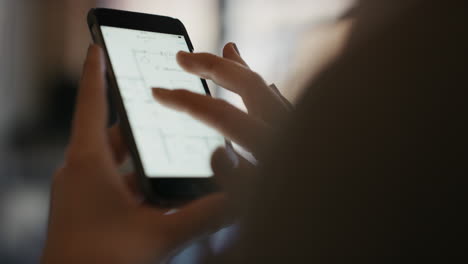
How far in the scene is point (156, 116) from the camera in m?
0.60

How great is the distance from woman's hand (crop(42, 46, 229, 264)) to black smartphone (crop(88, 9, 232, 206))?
92 millimetres

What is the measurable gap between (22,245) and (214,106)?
1.72 m

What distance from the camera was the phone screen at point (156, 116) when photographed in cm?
58

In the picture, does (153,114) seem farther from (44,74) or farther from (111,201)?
(44,74)

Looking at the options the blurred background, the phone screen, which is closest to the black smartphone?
the phone screen

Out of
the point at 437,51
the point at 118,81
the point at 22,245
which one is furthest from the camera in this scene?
the point at 22,245

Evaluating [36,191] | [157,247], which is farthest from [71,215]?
[36,191]

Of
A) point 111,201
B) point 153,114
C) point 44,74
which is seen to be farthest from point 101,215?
point 44,74

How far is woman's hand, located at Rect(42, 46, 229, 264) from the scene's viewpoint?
37cm

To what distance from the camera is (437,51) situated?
240 millimetres

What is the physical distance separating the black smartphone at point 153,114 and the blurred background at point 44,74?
126 cm

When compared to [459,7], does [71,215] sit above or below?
below

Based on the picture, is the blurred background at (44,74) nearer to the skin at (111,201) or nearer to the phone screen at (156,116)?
the phone screen at (156,116)

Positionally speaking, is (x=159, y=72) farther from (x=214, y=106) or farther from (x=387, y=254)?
(x=387, y=254)
